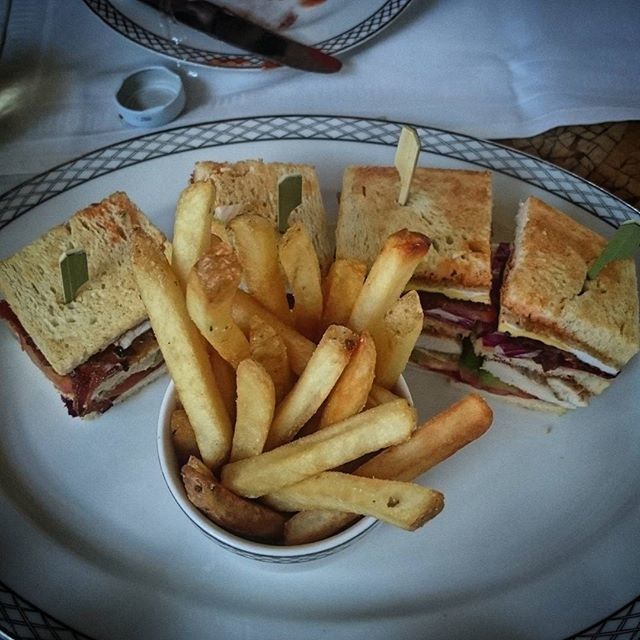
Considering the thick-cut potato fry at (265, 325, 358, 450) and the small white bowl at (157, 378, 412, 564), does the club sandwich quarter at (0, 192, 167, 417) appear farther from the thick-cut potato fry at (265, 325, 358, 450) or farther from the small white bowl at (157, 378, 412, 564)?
the thick-cut potato fry at (265, 325, 358, 450)

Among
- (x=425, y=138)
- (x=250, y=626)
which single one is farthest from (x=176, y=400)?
(x=425, y=138)

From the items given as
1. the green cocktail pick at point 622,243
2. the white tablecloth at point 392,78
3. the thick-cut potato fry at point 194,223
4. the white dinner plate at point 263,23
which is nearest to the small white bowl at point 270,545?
the thick-cut potato fry at point 194,223

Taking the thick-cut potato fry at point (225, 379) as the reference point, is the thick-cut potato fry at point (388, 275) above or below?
above

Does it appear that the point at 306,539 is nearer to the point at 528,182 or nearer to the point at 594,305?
the point at 594,305

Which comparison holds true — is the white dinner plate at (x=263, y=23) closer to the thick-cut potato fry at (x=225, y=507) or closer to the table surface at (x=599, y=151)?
the table surface at (x=599, y=151)

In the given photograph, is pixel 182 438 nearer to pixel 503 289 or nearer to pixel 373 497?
pixel 373 497
